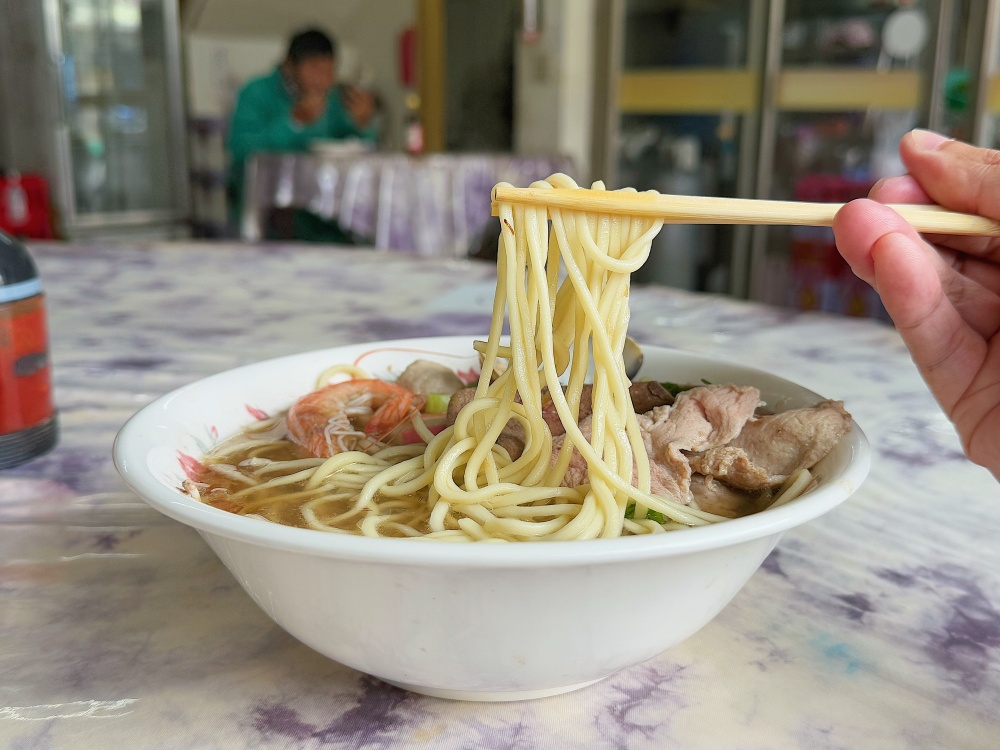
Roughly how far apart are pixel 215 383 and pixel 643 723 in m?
0.57

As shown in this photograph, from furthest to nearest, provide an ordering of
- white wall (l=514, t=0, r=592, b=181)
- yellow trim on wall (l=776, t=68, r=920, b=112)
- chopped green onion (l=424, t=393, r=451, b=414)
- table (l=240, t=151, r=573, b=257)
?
white wall (l=514, t=0, r=592, b=181) < table (l=240, t=151, r=573, b=257) < yellow trim on wall (l=776, t=68, r=920, b=112) < chopped green onion (l=424, t=393, r=451, b=414)

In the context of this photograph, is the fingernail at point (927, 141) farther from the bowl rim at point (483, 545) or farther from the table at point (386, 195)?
the table at point (386, 195)

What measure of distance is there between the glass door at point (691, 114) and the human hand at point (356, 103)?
2537 millimetres

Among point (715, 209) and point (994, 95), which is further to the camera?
point (994, 95)

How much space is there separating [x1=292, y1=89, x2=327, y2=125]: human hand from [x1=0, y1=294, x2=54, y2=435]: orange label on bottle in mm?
6211

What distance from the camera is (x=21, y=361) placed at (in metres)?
1.13

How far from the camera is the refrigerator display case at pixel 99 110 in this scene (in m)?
6.71

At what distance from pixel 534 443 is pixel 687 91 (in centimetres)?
516

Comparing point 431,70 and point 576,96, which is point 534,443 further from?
point 431,70

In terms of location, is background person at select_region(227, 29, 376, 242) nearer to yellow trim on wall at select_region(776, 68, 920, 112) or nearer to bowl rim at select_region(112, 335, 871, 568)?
yellow trim on wall at select_region(776, 68, 920, 112)

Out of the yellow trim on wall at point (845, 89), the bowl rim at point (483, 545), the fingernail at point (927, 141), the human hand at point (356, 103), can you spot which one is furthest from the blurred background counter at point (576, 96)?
the bowl rim at point (483, 545)

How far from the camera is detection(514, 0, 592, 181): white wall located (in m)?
5.81

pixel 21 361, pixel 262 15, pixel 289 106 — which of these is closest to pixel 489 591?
pixel 21 361

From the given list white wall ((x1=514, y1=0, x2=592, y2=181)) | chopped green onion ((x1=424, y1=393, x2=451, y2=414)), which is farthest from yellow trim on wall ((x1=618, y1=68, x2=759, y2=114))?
chopped green onion ((x1=424, y1=393, x2=451, y2=414))
